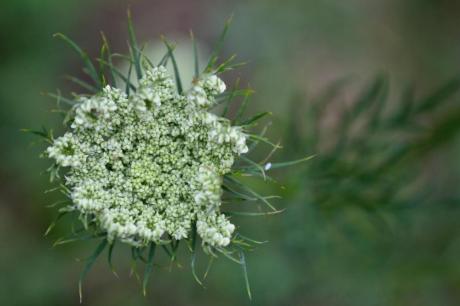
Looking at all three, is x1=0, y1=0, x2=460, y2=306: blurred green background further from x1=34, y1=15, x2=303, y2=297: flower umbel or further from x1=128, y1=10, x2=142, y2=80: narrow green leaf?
x1=128, y1=10, x2=142, y2=80: narrow green leaf

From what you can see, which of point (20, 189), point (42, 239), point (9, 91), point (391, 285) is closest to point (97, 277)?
point (42, 239)

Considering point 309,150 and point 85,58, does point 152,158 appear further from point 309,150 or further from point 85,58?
point 309,150

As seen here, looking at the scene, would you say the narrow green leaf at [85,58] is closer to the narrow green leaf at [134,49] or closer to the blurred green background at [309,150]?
the narrow green leaf at [134,49]

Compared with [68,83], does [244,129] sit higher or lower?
lower

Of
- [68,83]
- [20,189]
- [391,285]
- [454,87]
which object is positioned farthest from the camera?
[68,83]

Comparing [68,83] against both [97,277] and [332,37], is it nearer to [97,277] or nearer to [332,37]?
[97,277]

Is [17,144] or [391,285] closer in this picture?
[391,285]

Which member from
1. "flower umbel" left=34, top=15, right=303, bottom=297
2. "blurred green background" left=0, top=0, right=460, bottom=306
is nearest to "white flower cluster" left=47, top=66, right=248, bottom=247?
"flower umbel" left=34, top=15, right=303, bottom=297
